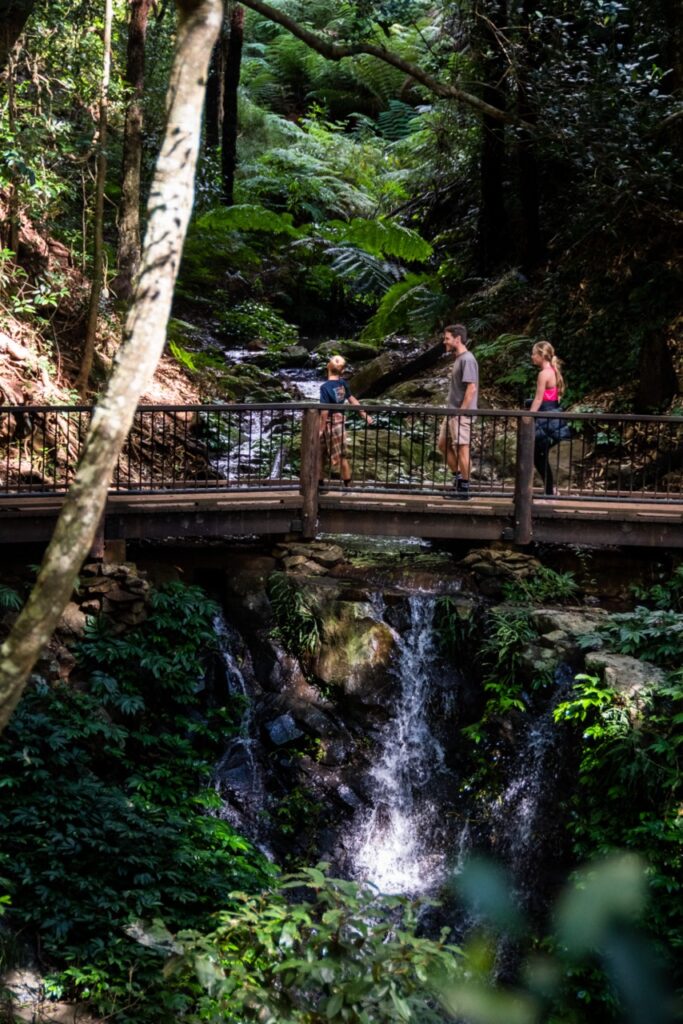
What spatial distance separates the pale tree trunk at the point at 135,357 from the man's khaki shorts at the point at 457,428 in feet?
21.3

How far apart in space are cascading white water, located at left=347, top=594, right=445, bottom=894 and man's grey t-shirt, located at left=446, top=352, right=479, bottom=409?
6.80ft

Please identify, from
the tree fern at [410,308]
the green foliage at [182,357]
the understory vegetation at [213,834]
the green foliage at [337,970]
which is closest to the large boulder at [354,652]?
the understory vegetation at [213,834]

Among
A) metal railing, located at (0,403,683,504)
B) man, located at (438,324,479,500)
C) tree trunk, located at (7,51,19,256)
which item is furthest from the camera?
tree trunk, located at (7,51,19,256)

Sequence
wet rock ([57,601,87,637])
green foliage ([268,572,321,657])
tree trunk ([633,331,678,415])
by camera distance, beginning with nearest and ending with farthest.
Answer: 1. wet rock ([57,601,87,637])
2. green foliage ([268,572,321,657])
3. tree trunk ([633,331,678,415])

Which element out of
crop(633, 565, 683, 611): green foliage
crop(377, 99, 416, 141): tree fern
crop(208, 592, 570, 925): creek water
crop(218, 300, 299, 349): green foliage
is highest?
crop(377, 99, 416, 141): tree fern

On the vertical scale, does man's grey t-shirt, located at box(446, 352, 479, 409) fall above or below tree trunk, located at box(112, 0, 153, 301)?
below

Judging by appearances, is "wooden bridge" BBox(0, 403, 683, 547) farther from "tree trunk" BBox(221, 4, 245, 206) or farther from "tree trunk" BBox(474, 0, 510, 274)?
"tree trunk" BBox(221, 4, 245, 206)

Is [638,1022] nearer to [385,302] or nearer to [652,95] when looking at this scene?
[652,95]

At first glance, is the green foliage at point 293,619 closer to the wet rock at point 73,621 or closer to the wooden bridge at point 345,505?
the wooden bridge at point 345,505

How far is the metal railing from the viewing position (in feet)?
35.8

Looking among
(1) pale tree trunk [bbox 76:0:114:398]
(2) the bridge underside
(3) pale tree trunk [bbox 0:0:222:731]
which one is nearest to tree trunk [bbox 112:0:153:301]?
(1) pale tree trunk [bbox 76:0:114:398]

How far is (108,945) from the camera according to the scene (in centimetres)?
777

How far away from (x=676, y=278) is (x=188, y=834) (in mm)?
10449

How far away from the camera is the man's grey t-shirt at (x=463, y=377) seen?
11250mm
